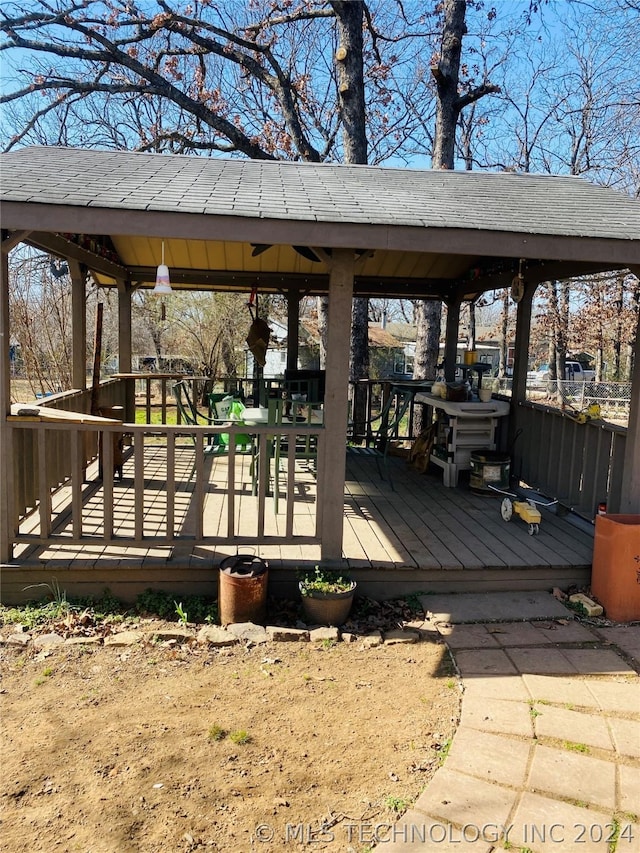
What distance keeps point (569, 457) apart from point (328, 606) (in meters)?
2.76

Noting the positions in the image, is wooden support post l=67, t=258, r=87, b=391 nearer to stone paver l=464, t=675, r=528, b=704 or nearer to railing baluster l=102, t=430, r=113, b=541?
railing baluster l=102, t=430, r=113, b=541

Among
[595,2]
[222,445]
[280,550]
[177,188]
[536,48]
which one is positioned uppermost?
[536,48]

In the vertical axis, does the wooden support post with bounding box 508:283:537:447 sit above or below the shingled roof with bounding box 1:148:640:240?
below

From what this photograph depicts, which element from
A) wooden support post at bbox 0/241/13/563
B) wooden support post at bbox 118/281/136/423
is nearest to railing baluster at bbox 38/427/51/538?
wooden support post at bbox 0/241/13/563

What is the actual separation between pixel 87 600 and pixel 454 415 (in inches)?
134

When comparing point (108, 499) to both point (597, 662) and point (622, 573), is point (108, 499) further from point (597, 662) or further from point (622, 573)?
point (622, 573)

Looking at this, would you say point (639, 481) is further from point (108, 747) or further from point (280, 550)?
point (108, 747)

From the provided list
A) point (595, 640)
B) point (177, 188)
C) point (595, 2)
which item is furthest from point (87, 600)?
point (595, 2)

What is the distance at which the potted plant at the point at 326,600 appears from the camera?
3455 mm

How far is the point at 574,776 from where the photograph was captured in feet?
7.41

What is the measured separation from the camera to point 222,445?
5.48m

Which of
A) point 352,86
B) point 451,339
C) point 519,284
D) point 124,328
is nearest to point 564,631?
point 519,284

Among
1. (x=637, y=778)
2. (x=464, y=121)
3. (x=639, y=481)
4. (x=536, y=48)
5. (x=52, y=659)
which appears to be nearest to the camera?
(x=637, y=778)

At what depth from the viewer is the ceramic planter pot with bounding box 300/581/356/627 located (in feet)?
11.3
